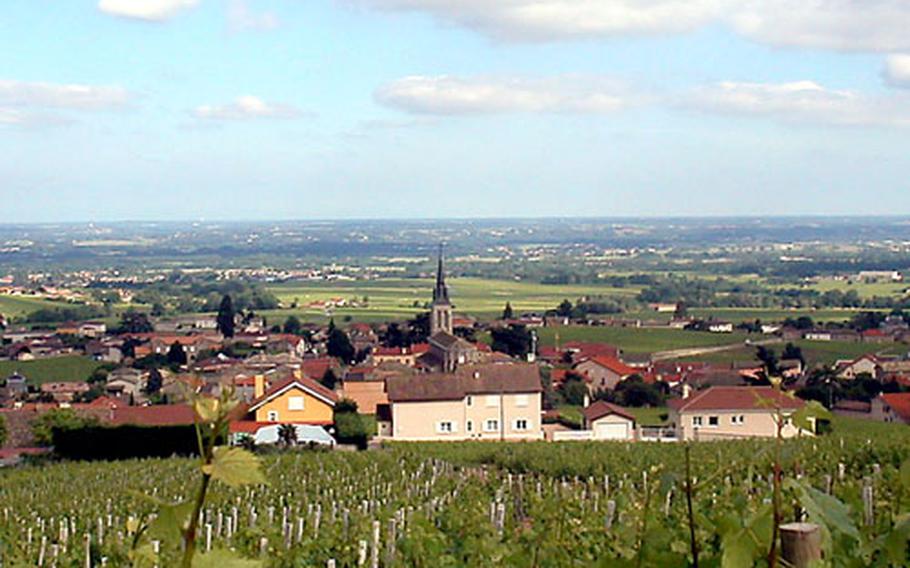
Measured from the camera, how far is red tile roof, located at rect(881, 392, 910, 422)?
116ft

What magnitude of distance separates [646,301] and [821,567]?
117 meters

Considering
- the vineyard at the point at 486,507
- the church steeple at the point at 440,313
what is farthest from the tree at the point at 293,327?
the vineyard at the point at 486,507

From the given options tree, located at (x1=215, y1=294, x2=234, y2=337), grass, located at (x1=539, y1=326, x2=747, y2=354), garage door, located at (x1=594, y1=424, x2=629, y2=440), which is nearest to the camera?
garage door, located at (x1=594, y1=424, x2=629, y2=440)

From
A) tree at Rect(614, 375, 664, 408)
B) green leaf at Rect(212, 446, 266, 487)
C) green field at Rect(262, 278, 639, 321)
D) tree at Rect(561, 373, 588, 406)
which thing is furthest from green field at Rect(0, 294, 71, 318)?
green leaf at Rect(212, 446, 266, 487)

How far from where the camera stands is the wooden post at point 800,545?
1.46m

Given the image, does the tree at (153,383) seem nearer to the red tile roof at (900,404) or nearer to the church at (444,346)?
the church at (444,346)

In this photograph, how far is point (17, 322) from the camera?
328ft

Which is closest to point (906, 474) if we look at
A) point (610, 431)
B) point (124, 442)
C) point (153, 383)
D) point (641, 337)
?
Result: point (124, 442)

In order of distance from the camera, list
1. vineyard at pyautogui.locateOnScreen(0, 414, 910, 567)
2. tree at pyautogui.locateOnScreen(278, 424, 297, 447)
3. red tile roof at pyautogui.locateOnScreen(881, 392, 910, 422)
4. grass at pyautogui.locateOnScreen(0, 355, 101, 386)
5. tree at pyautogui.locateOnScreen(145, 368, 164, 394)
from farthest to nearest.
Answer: grass at pyautogui.locateOnScreen(0, 355, 101, 386) → tree at pyautogui.locateOnScreen(145, 368, 164, 394) → red tile roof at pyautogui.locateOnScreen(881, 392, 910, 422) → tree at pyautogui.locateOnScreen(278, 424, 297, 447) → vineyard at pyautogui.locateOnScreen(0, 414, 910, 567)

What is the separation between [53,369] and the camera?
220ft

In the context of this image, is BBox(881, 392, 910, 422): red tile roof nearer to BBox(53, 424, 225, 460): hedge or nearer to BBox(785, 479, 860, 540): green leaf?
BBox(53, 424, 225, 460): hedge

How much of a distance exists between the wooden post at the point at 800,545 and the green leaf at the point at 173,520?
76 cm

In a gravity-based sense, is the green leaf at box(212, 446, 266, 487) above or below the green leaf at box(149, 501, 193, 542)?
above

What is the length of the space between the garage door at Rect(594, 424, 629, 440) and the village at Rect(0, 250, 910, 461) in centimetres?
4
